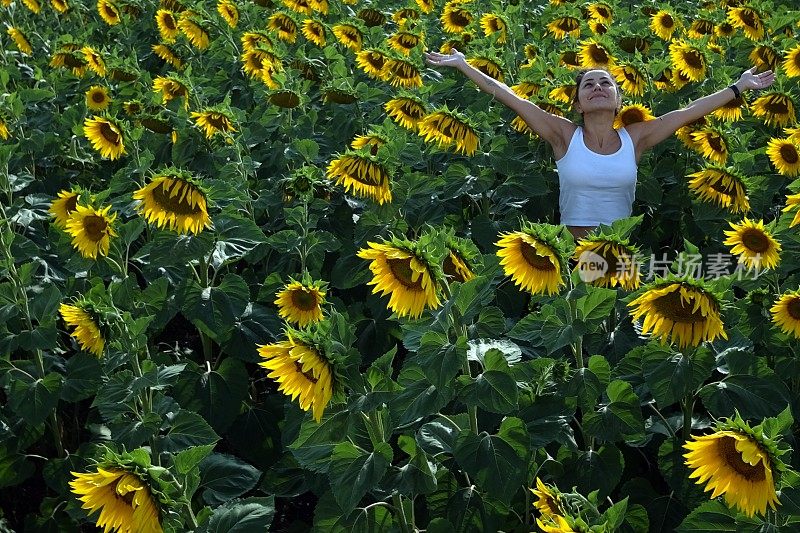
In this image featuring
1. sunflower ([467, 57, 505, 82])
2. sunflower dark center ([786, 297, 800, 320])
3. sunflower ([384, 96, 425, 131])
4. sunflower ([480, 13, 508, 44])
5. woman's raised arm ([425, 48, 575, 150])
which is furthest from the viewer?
sunflower ([480, 13, 508, 44])

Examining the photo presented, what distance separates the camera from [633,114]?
13.4 ft

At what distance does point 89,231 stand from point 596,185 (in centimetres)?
192

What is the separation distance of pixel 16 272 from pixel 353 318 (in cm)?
113

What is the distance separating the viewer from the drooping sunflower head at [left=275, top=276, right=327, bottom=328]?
114 inches

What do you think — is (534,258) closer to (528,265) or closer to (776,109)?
(528,265)

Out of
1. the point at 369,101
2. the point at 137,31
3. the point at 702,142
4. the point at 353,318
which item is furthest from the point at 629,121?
the point at 137,31

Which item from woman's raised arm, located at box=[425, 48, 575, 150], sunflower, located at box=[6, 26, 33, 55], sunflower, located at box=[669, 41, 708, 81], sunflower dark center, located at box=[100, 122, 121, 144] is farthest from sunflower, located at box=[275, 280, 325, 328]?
sunflower, located at box=[6, 26, 33, 55]

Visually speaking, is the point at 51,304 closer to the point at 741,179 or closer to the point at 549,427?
the point at 549,427

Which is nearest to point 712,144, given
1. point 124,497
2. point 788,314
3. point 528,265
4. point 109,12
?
point 788,314

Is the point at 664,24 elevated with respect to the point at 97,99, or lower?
elevated

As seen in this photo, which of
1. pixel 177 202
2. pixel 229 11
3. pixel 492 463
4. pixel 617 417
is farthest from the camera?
pixel 229 11

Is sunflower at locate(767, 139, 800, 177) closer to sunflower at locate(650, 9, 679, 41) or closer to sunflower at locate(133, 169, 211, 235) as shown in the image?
sunflower at locate(650, 9, 679, 41)

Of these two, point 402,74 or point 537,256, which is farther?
point 402,74

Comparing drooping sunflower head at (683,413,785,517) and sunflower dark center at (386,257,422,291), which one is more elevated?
sunflower dark center at (386,257,422,291)
